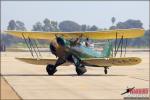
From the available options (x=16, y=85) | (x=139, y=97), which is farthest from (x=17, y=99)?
(x=16, y=85)

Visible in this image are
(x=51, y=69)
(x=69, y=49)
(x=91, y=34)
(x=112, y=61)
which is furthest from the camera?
(x=91, y=34)

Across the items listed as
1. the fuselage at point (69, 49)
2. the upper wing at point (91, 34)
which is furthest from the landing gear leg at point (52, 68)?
the upper wing at point (91, 34)

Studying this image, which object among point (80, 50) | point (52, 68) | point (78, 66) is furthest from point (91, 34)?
point (52, 68)

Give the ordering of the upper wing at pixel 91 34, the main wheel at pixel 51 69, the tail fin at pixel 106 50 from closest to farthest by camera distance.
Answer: the upper wing at pixel 91 34 → the main wheel at pixel 51 69 → the tail fin at pixel 106 50

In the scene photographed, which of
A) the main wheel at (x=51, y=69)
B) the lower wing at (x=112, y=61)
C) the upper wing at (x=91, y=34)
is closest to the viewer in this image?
the lower wing at (x=112, y=61)

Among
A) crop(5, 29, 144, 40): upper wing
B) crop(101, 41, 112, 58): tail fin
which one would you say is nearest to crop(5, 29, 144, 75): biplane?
crop(5, 29, 144, 40): upper wing

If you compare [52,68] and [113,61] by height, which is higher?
[113,61]

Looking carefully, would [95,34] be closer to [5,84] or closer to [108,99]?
[5,84]

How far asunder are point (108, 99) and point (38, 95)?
232 centimetres

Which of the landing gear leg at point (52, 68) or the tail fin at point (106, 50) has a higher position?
the tail fin at point (106, 50)

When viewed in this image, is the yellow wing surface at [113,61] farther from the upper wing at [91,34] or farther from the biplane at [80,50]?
the upper wing at [91,34]

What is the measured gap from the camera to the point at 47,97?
14.9 m

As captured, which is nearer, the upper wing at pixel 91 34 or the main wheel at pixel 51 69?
the upper wing at pixel 91 34

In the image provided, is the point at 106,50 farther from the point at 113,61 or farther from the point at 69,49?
the point at 69,49
